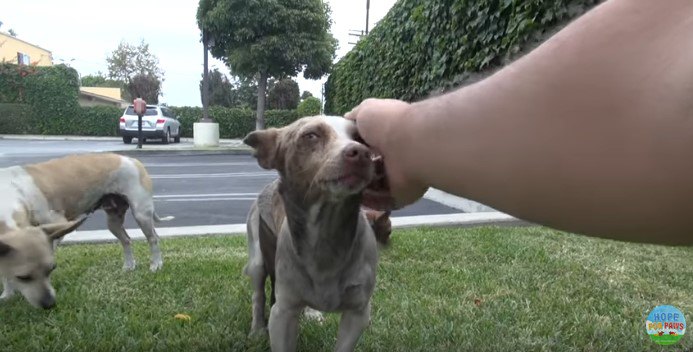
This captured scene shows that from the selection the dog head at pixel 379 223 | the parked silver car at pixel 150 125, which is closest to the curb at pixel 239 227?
the dog head at pixel 379 223

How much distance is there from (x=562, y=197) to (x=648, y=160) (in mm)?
156

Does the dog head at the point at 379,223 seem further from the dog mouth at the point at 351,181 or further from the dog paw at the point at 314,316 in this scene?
the dog paw at the point at 314,316

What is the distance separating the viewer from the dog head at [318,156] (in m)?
1.83

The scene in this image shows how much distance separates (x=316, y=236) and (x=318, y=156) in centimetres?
42

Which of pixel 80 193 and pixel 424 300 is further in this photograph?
pixel 80 193

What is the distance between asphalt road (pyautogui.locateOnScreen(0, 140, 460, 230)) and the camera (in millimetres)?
8156

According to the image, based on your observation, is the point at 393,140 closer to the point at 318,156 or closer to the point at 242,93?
the point at 318,156

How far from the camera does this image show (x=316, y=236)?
2.38 m

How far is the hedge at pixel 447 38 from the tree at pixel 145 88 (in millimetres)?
48845

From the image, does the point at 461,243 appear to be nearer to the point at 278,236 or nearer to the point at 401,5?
the point at 278,236

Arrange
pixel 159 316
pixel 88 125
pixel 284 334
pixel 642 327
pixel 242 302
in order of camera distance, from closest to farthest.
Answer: pixel 284 334
pixel 642 327
pixel 159 316
pixel 242 302
pixel 88 125

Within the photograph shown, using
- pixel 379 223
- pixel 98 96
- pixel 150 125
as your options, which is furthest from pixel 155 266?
pixel 98 96

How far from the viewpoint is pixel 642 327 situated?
337 centimetres

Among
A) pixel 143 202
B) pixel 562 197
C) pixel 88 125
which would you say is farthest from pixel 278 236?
pixel 88 125
